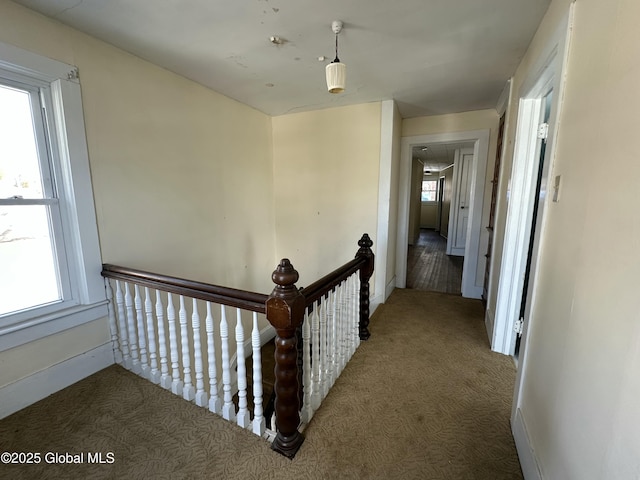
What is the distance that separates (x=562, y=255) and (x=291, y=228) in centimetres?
299

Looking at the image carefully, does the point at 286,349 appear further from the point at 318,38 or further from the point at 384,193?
the point at 384,193

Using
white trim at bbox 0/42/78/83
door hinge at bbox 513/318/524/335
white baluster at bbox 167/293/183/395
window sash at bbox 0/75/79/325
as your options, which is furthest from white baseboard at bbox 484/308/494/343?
white trim at bbox 0/42/78/83

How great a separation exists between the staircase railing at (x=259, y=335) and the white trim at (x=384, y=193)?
33.5 inches

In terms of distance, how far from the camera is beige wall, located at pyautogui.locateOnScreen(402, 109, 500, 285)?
3180mm

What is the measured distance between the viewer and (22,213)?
1.59 meters

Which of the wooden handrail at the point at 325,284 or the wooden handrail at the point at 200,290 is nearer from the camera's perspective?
the wooden handrail at the point at 200,290

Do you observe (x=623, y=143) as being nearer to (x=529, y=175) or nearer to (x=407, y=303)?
(x=529, y=175)

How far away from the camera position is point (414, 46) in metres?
1.87

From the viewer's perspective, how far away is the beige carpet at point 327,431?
1213mm

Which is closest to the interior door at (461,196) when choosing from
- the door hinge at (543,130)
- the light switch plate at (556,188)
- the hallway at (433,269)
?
the hallway at (433,269)

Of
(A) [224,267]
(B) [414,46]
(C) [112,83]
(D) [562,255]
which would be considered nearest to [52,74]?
(C) [112,83]

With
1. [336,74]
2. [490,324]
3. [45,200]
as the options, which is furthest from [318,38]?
[490,324]

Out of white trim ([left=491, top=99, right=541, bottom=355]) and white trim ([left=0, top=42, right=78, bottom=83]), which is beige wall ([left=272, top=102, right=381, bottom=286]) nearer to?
white trim ([left=491, top=99, right=541, bottom=355])

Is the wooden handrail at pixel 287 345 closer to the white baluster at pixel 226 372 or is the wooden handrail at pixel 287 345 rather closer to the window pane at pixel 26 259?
the white baluster at pixel 226 372
